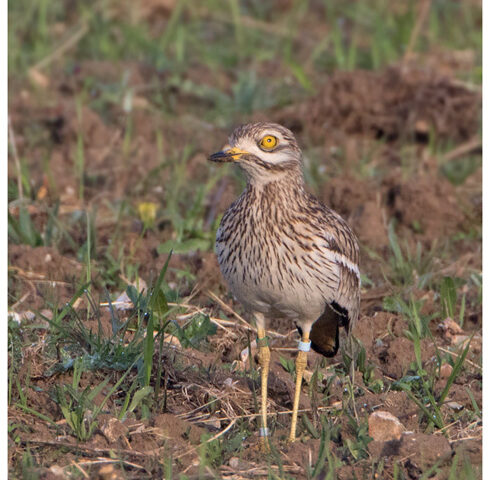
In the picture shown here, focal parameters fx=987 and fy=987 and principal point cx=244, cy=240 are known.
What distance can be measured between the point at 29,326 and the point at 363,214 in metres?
2.51

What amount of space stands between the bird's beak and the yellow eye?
100 mm

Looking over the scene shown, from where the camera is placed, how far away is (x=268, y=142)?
429 centimetres

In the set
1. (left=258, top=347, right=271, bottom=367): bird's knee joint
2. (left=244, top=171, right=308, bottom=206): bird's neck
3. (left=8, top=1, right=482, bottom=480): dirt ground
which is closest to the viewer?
(left=8, top=1, right=482, bottom=480): dirt ground

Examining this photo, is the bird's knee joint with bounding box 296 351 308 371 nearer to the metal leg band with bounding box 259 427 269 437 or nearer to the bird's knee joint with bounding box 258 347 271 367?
the bird's knee joint with bounding box 258 347 271 367

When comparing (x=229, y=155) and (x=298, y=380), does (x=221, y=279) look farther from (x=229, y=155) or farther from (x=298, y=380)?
(x=229, y=155)

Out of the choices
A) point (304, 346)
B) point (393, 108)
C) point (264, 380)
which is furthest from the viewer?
point (393, 108)

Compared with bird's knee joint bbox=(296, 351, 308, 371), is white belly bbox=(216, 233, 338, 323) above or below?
above

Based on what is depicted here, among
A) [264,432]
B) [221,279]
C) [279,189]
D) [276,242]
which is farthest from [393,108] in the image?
[264,432]

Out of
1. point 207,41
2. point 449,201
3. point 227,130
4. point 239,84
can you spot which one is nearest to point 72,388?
point 449,201

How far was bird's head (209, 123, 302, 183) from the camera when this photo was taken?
423cm

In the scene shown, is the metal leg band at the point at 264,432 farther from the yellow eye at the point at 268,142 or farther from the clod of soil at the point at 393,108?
the clod of soil at the point at 393,108

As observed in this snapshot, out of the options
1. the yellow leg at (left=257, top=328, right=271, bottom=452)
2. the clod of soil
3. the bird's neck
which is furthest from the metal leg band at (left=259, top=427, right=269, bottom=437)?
the clod of soil

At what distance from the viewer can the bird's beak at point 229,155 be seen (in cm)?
417

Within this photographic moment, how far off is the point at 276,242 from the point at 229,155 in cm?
42
